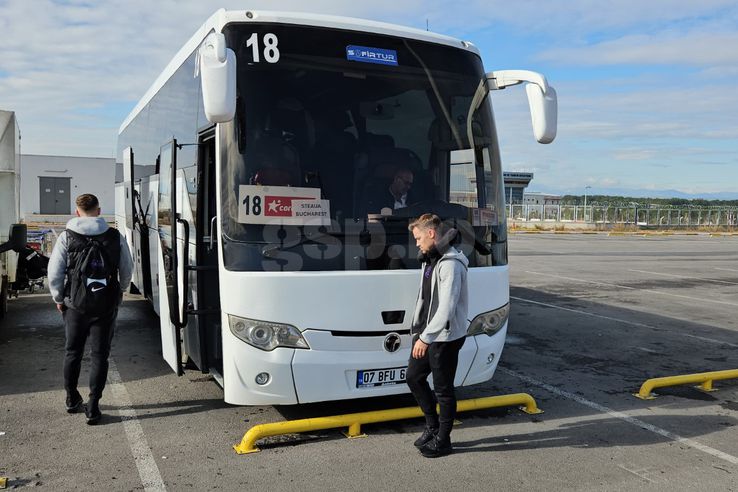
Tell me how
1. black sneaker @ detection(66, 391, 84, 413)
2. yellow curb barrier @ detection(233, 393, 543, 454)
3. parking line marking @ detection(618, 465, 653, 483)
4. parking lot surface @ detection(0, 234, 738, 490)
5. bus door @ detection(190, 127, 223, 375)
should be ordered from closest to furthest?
parking lot surface @ detection(0, 234, 738, 490) < parking line marking @ detection(618, 465, 653, 483) < yellow curb barrier @ detection(233, 393, 543, 454) < bus door @ detection(190, 127, 223, 375) < black sneaker @ detection(66, 391, 84, 413)

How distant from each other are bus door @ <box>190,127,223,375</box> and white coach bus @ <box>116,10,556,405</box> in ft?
0.06

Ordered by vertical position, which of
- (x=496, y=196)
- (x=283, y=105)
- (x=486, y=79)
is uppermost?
(x=486, y=79)

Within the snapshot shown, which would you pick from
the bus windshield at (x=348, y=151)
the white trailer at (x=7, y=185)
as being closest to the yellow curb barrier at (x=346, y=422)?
the bus windshield at (x=348, y=151)

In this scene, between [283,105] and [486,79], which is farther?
[486,79]

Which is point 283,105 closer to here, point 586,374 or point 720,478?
point 720,478

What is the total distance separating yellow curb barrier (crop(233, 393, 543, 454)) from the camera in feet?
16.5

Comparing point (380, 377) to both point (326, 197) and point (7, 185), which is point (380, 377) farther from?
point (7, 185)

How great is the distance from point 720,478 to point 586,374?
293cm

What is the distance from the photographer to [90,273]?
5.46 meters

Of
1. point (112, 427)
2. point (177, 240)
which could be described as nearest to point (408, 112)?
point (177, 240)

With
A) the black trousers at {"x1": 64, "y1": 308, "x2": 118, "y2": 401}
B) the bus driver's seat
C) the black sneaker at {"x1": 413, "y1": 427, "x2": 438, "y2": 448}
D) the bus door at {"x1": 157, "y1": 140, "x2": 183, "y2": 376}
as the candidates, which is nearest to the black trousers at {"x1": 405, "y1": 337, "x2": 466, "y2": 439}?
the black sneaker at {"x1": 413, "y1": 427, "x2": 438, "y2": 448}

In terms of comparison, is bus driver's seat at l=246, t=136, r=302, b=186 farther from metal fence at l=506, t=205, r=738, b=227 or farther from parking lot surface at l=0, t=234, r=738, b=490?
metal fence at l=506, t=205, r=738, b=227

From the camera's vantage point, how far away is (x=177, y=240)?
579cm

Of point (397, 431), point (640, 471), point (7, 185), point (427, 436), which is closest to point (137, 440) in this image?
point (397, 431)
